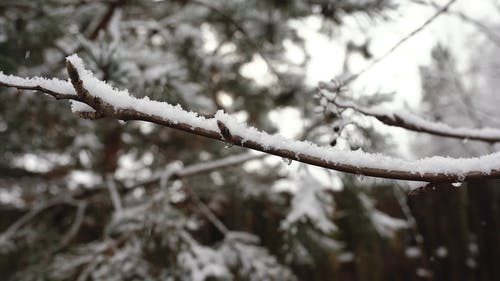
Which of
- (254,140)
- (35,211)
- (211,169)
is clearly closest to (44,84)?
(254,140)

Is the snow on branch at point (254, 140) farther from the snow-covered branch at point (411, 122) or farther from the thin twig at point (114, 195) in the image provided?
the thin twig at point (114, 195)

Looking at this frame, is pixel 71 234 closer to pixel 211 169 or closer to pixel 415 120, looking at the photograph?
pixel 211 169

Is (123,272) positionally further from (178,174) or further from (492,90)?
(492,90)

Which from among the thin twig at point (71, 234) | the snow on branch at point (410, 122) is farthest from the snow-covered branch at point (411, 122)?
the thin twig at point (71, 234)

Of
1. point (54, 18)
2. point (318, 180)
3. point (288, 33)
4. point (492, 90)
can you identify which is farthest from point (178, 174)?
point (492, 90)

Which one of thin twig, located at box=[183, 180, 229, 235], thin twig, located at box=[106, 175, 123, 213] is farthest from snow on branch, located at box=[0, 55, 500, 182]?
thin twig, located at box=[106, 175, 123, 213]
